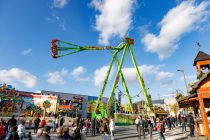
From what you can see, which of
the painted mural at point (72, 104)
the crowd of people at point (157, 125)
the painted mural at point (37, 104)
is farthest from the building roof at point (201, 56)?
the painted mural at point (72, 104)

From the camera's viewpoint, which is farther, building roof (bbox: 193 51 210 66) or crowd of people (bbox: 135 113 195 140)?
building roof (bbox: 193 51 210 66)

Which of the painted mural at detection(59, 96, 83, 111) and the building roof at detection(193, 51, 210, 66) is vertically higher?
the building roof at detection(193, 51, 210, 66)

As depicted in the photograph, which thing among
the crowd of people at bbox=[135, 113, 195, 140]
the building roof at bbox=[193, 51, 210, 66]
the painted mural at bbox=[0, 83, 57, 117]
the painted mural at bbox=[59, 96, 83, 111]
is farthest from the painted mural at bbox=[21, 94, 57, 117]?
the building roof at bbox=[193, 51, 210, 66]

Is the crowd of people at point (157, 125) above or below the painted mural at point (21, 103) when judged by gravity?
below

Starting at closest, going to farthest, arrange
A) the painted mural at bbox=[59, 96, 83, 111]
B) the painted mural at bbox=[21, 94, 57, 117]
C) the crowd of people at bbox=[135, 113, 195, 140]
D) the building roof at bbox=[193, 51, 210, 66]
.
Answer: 1. the crowd of people at bbox=[135, 113, 195, 140]
2. the building roof at bbox=[193, 51, 210, 66]
3. the painted mural at bbox=[21, 94, 57, 117]
4. the painted mural at bbox=[59, 96, 83, 111]

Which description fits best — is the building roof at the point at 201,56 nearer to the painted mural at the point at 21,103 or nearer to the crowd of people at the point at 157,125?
the crowd of people at the point at 157,125

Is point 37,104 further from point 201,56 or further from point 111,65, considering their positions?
point 201,56

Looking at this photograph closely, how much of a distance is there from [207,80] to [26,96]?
4422cm

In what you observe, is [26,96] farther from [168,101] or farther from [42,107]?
[168,101]

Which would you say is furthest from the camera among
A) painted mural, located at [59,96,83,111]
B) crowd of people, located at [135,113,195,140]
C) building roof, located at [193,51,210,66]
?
painted mural, located at [59,96,83,111]

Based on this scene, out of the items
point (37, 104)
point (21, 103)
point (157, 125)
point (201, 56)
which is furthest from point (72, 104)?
point (157, 125)

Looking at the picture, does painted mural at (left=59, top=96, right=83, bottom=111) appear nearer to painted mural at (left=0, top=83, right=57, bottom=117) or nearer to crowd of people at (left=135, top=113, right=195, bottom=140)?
painted mural at (left=0, top=83, right=57, bottom=117)

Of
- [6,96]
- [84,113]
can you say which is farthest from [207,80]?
[84,113]

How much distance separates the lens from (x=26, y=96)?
48.2m
